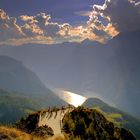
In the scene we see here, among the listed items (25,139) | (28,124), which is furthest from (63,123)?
(25,139)

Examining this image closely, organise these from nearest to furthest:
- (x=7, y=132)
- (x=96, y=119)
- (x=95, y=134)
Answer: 1. (x=7, y=132)
2. (x=95, y=134)
3. (x=96, y=119)

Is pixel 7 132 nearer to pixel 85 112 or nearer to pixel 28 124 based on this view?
pixel 28 124

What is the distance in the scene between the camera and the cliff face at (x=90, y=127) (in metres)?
91.4

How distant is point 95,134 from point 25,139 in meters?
50.4

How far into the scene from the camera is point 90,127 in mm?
99688

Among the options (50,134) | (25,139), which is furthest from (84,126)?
(25,139)

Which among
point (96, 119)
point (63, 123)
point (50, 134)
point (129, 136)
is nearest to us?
point (50, 134)

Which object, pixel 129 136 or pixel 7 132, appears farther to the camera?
pixel 129 136

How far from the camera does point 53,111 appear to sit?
122375 millimetres

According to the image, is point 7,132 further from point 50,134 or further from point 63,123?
point 63,123

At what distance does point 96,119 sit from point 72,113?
32.1 feet

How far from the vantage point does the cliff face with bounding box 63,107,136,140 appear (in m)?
91.4

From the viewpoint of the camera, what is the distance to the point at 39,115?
354ft

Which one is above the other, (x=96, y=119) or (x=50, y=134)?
(x=96, y=119)
